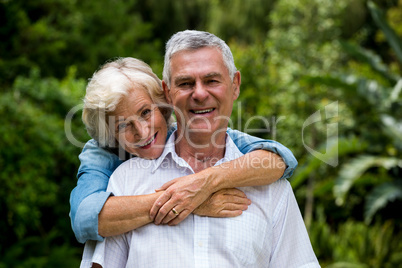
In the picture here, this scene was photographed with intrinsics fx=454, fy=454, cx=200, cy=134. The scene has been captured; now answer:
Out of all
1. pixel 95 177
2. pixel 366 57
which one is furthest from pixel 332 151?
pixel 95 177

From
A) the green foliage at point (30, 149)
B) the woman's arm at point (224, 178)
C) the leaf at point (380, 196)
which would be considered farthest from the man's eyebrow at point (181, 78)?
the leaf at point (380, 196)

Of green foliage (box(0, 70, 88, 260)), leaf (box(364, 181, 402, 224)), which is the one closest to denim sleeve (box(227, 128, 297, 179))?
green foliage (box(0, 70, 88, 260))

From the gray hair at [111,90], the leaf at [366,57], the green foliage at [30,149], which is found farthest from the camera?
the leaf at [366,57]

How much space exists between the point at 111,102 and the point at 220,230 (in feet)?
2.53

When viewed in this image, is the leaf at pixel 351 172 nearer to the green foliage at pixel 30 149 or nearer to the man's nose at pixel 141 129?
the green foliage at pixel 30 149

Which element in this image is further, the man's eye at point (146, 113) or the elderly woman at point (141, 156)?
the man's eye at point (146, 113)

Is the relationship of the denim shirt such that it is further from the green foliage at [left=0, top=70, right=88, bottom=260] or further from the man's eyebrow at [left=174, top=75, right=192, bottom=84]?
the green foliage at [left=0, top=70, right=88, bottom=260]

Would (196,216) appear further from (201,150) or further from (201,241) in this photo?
(201,150)

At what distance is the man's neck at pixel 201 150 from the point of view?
85.4 inches

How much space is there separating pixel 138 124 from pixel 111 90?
0.67 ft

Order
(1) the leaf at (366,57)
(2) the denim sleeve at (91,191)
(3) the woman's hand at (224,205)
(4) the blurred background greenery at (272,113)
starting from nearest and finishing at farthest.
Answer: (2) the denim sleeve at (91,191), (3) the woman's hand at (224,205), (4) the blurred background greenery at (272,113), (1) the leaf at (366,57)

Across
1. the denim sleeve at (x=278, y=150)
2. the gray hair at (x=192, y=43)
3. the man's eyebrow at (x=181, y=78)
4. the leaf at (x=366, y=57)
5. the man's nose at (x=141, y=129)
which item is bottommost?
the denim sleeve at (x=278, y=150)

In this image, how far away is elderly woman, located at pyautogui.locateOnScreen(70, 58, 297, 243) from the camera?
184 centimetres

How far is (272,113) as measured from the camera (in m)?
7.32
